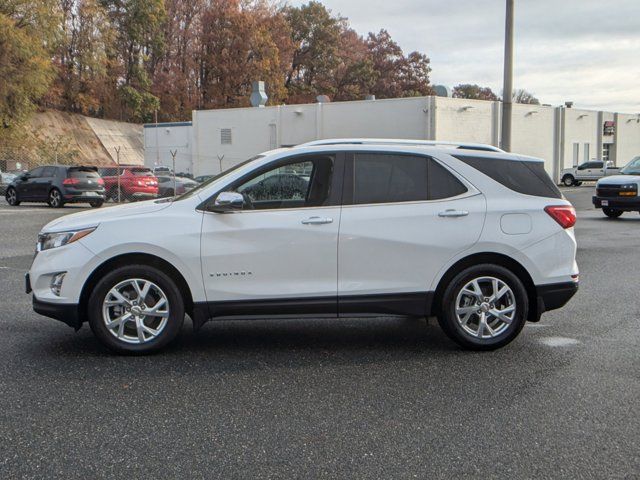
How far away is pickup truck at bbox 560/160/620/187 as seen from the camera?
45.0 meters

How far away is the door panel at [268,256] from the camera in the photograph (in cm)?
576

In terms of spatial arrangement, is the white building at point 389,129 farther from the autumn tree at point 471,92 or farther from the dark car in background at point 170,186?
the autumn tree at point 471,92

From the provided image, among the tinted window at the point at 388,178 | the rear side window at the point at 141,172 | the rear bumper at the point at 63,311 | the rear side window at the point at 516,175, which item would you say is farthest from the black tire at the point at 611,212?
the rear bumper at the point at 63,311

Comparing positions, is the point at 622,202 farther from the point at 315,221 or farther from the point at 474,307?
the point at 315,221

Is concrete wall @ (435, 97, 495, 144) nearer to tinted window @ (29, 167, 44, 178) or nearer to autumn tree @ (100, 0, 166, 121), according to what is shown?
tinted window @ (29, 167, 44, 178)

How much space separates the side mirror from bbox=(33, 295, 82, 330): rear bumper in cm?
136

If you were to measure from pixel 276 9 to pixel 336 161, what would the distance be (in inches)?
2866

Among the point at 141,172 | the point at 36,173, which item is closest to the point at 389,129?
the point at 141,172

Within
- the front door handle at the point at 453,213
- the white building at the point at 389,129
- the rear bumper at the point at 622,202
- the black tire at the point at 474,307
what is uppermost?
the white building at the point at 389,129

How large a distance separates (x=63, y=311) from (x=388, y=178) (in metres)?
2.86

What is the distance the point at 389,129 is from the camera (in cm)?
3866

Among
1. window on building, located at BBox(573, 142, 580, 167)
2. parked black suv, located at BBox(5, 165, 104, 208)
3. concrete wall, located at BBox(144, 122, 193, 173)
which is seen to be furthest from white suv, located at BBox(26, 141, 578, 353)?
window on building, located at BBox(573, 142, 580, 167)

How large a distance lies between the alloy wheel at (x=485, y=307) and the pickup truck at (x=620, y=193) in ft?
49.6

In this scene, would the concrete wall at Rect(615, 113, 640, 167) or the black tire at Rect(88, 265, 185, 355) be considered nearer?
the black tire at Rect(88, 265, 185, 355)
